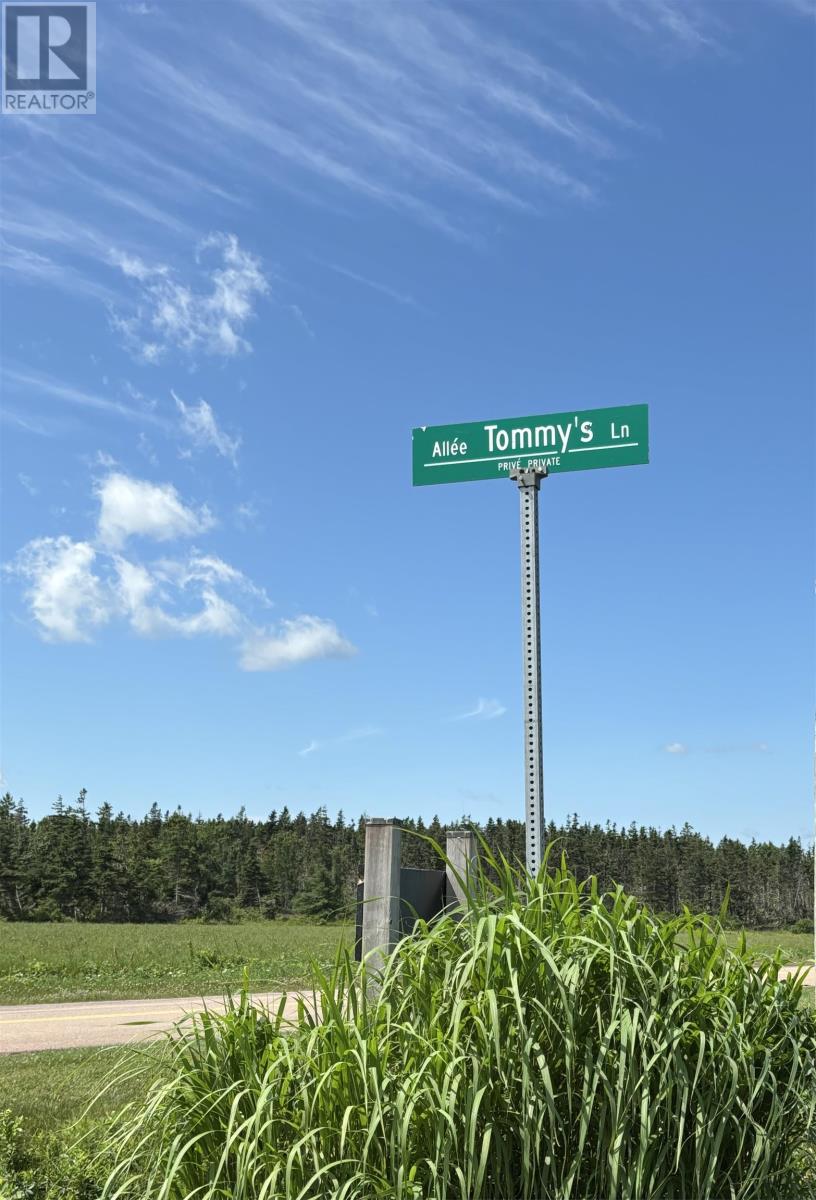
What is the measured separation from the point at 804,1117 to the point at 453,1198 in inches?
56.3

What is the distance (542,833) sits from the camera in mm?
4645

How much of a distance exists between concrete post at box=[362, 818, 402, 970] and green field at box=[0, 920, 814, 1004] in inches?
280

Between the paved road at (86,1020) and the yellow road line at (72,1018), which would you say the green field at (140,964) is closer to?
the paved road at (86,1020)

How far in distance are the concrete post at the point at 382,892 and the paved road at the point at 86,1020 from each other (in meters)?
5.77

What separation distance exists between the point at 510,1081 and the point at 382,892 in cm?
108

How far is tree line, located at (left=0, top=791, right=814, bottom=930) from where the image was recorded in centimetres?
6575

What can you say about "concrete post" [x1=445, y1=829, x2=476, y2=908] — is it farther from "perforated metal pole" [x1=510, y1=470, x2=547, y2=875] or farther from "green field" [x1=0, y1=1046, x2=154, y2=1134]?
"green field" [x1=0, y1=1046, x2=154, y2=1134]

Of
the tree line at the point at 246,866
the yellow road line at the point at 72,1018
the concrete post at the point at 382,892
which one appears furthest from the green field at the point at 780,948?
the tree line at the point at 246,866

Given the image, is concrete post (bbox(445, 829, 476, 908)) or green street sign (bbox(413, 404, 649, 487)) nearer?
concrete post (bbox(445, 829, 476, 908))

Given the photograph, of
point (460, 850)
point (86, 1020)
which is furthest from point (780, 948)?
point (86, 1020)

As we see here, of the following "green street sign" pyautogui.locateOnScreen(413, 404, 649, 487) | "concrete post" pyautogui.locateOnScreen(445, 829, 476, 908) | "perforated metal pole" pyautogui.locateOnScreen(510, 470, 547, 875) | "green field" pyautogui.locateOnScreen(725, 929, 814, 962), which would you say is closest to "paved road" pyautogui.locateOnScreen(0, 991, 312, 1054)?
"green field" pyautogui.locateOnScreen(725, 929, 814, 962)

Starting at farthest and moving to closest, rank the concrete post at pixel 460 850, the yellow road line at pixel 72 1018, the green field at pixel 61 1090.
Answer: the yellow road line at pixel 72 1018, the green field at pixel 61 1090, the concrete post at pixel 460 850

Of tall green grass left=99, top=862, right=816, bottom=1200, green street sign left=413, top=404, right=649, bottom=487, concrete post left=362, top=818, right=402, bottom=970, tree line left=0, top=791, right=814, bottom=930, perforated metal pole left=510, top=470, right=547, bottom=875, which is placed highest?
green street sign left=413, top=404, right=649, bottom=487

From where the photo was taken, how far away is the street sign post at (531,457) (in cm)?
486
